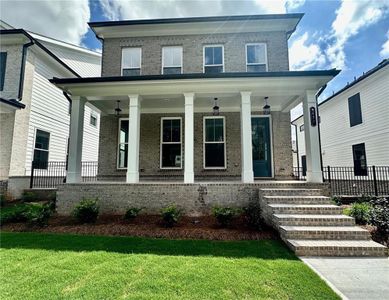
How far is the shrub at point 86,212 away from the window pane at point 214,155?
16.3 feet

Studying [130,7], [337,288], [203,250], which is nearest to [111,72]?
[130,7]

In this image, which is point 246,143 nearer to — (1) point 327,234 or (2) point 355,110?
(1) point 327,234

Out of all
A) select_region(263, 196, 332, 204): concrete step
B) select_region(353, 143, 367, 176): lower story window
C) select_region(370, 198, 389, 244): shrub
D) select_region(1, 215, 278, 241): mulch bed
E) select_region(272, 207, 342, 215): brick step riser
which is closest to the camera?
select_region(370, 198, 389, 244): shrub

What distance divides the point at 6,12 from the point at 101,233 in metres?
12.8

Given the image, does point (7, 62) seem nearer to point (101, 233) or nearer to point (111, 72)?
point (111, 72)

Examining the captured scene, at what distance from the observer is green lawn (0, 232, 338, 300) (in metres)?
2.84

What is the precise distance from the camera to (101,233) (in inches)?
215

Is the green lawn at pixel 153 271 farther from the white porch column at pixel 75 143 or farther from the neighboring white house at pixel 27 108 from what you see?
the neighboring white house at pixel 27 108

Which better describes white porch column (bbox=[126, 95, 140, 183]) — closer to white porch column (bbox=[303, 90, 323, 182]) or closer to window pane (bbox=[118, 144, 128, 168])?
window pane (bbox=[118, 144, 128, 168])

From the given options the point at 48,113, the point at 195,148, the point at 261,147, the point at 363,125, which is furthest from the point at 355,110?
the point at 48,113

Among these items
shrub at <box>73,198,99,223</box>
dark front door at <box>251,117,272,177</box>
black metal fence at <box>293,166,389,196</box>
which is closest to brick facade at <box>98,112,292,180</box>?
dark front door at <box>251,117,272,177</box>

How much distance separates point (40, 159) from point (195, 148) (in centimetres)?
842

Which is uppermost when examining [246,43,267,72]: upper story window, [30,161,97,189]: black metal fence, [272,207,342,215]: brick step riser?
[246,43,267,72]: upper story window

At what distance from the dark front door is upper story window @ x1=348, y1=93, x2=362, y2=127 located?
763cm
